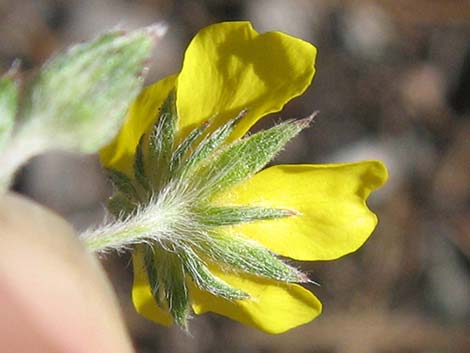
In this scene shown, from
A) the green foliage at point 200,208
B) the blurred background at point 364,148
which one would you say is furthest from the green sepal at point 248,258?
the blurred background at point 364,148

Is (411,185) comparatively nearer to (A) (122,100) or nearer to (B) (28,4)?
(B) (28,4)

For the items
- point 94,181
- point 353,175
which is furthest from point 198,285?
point 94,181

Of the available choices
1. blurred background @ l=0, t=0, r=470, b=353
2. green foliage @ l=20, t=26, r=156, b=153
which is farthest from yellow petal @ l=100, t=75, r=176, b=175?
blurred background @ l=0, t=0, r=470, b=353

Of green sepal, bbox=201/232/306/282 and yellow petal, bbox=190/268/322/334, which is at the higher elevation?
green sepal, bbox=201/232/306/282

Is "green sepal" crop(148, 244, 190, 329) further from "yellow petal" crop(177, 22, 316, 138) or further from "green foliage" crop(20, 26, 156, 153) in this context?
"green foliage" crop(20, 26, 156, 153)

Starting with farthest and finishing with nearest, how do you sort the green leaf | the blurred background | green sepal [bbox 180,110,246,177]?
1. the blurred background
2. green sepal [bbox 180,110,246,177]
3. the green leaf

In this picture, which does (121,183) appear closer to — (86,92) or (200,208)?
(200,208)

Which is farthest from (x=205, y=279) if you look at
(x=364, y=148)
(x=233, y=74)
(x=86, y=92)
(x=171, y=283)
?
(x=364, y=148)

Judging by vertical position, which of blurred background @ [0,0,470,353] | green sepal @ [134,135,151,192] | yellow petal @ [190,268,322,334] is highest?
green sepal @ [134,135,151,192]
